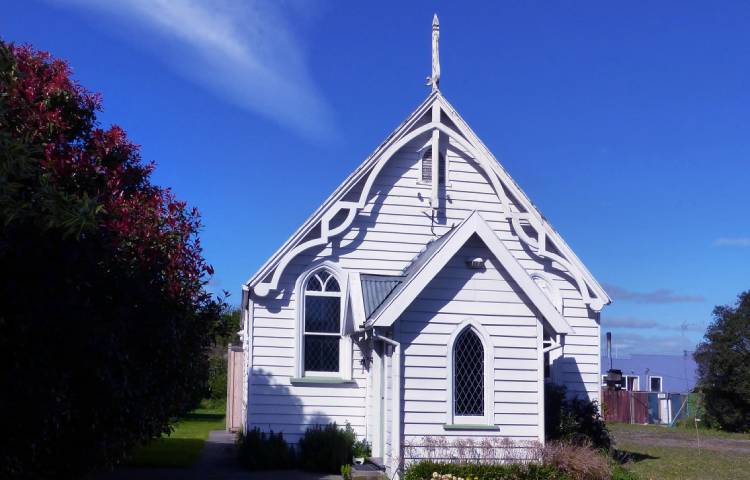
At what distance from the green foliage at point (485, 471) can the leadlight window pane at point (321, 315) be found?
4773 millimetres

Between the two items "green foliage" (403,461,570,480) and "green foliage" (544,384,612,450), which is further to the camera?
"green foliage" (544,384,612,450)

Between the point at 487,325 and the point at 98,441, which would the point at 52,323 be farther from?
the point at 487,325

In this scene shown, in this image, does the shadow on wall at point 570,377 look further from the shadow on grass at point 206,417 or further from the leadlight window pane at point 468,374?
the shadow on grass at point 206,417

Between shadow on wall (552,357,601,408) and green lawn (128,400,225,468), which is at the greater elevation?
shadow on wall (552,357,601,408)

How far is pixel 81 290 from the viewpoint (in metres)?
10.7

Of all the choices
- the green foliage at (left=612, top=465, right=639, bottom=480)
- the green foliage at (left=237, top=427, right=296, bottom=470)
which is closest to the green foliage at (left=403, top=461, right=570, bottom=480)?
the green foliage at (left=612, top=465, right=639, bottom=480)

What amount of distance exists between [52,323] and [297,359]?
30.5ft

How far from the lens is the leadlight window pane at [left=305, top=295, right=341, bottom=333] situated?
63.2 ft

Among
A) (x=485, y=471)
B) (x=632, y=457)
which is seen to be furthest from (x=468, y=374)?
(x=632, y=457)

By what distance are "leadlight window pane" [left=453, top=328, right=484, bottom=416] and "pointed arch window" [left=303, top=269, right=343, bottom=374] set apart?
386 cm

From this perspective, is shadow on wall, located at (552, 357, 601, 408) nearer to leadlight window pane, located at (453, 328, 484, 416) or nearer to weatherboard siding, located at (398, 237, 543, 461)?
weatherboard siding, located at (398, 237, 543, 461)

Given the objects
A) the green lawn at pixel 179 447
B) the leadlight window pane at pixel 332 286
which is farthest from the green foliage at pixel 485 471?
the leadlight window pane at pixel 332 286

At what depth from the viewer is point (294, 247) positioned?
1903cm

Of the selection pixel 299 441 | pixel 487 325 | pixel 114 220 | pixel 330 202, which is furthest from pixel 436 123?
pixel 114 220
